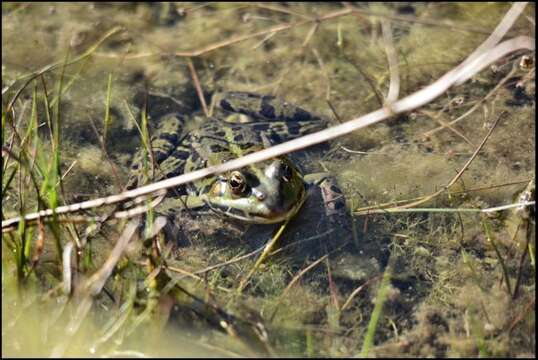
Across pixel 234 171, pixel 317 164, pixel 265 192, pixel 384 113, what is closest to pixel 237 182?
pixel 234 171

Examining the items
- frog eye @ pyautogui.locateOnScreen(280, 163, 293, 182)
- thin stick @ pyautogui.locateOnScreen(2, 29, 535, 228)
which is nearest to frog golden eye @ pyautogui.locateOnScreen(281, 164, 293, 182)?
frog eye @ pyautogui.locateOnScreen(280, 163, 293, 182)

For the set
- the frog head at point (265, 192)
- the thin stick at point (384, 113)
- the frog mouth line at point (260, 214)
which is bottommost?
the frog mouth line at point (260, 214)

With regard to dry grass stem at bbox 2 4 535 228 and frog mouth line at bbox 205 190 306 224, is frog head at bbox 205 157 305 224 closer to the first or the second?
frog mouth line at bbox 205 190 306 224

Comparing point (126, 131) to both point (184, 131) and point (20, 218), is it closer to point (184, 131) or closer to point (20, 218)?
point (184, 131)

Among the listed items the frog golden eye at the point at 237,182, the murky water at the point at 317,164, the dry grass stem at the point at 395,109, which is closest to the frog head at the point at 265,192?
the frog golden eye at the point at 237,182

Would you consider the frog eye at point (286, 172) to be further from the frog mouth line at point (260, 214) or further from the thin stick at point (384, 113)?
the thin stick at point (384, 113)
